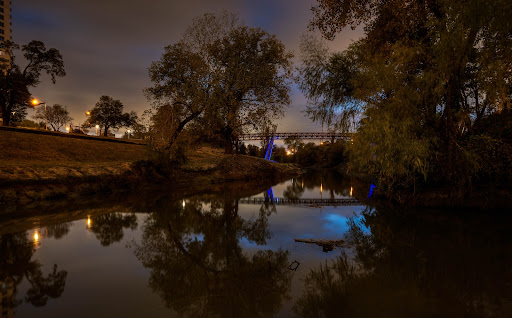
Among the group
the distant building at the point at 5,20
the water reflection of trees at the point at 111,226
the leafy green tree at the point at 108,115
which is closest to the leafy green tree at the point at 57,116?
the leafy green tree at the point at 108,115

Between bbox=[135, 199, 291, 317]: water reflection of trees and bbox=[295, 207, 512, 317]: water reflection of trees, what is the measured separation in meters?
0.77

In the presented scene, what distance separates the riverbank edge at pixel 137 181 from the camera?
43.5ft

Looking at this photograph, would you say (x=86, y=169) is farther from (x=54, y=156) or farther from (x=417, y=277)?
(x=417, y=277)

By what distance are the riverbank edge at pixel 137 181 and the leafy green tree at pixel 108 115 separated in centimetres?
4403

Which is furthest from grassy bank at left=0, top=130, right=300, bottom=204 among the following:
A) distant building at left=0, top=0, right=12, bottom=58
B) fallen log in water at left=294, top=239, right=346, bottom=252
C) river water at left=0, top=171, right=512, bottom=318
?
distant building at left=0, top=0, right=12, bottom=58

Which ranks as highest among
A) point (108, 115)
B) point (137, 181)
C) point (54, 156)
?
point (108, 115)

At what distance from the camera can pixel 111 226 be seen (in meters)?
9.29

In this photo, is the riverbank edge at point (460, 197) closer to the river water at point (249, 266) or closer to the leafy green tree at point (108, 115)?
the river water at point (249, 266)

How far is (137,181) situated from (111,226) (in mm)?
10841

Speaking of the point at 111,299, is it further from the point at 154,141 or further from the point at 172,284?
the point at 154,141

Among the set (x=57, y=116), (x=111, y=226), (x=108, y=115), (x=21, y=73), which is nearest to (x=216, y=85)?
(x=111, y=226)

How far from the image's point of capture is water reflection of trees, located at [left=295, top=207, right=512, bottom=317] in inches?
167

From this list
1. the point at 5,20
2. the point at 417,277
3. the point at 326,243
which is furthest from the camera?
the point at 5,20

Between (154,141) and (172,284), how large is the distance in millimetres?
17802
